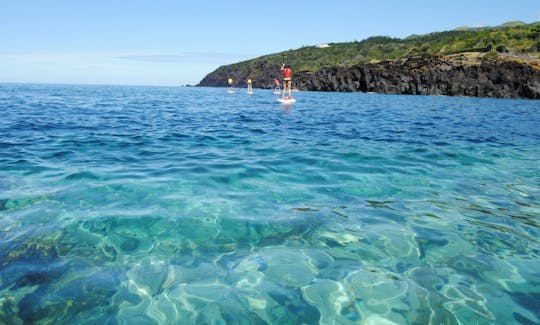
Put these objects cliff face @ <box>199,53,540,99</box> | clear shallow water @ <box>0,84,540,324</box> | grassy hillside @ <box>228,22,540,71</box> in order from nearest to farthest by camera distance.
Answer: clear shallow water @ <box>0,84,540,324</box>
cliff face @ <box>199,53,540,99</box>
grassy hillside @ <box>228,22,540,71</box>

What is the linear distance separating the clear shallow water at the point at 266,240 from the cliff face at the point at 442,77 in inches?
2564

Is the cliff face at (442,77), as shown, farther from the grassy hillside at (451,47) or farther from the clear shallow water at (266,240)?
the clear shallow water at (266,240)

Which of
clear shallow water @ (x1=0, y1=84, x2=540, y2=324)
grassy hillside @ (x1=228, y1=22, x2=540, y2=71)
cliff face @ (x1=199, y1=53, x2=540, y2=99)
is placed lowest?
clear shallow water @ (x1=0, y1=84, x2=540, y2=324)

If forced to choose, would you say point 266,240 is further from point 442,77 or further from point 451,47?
point 451,47

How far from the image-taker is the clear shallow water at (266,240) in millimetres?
3271

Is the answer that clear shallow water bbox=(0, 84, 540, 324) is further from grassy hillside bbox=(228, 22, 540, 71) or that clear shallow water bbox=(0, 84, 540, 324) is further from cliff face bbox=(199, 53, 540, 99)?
grassy hillside bbox=(228, 22, 540, 71)

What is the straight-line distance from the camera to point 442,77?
7144cm

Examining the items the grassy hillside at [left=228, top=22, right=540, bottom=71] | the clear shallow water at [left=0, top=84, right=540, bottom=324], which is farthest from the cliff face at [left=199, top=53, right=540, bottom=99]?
the clear shallow water at [left=0, top=84, right=540, bottom=324]

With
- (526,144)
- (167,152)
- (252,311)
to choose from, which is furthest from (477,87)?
(252,311)

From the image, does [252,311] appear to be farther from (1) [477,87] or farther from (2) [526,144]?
(1) [477,87]

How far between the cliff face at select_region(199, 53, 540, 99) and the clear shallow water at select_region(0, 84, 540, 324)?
6513 cm

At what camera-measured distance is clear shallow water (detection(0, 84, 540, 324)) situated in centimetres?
327

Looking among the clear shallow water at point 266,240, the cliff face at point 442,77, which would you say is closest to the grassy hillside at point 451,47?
the cliff face at point 442,77

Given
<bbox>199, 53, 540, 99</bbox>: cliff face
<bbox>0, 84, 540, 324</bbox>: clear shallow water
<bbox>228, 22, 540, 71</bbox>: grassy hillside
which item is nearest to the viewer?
<bbox>0, 84, 540, 324</bbox>: clear shallow water
